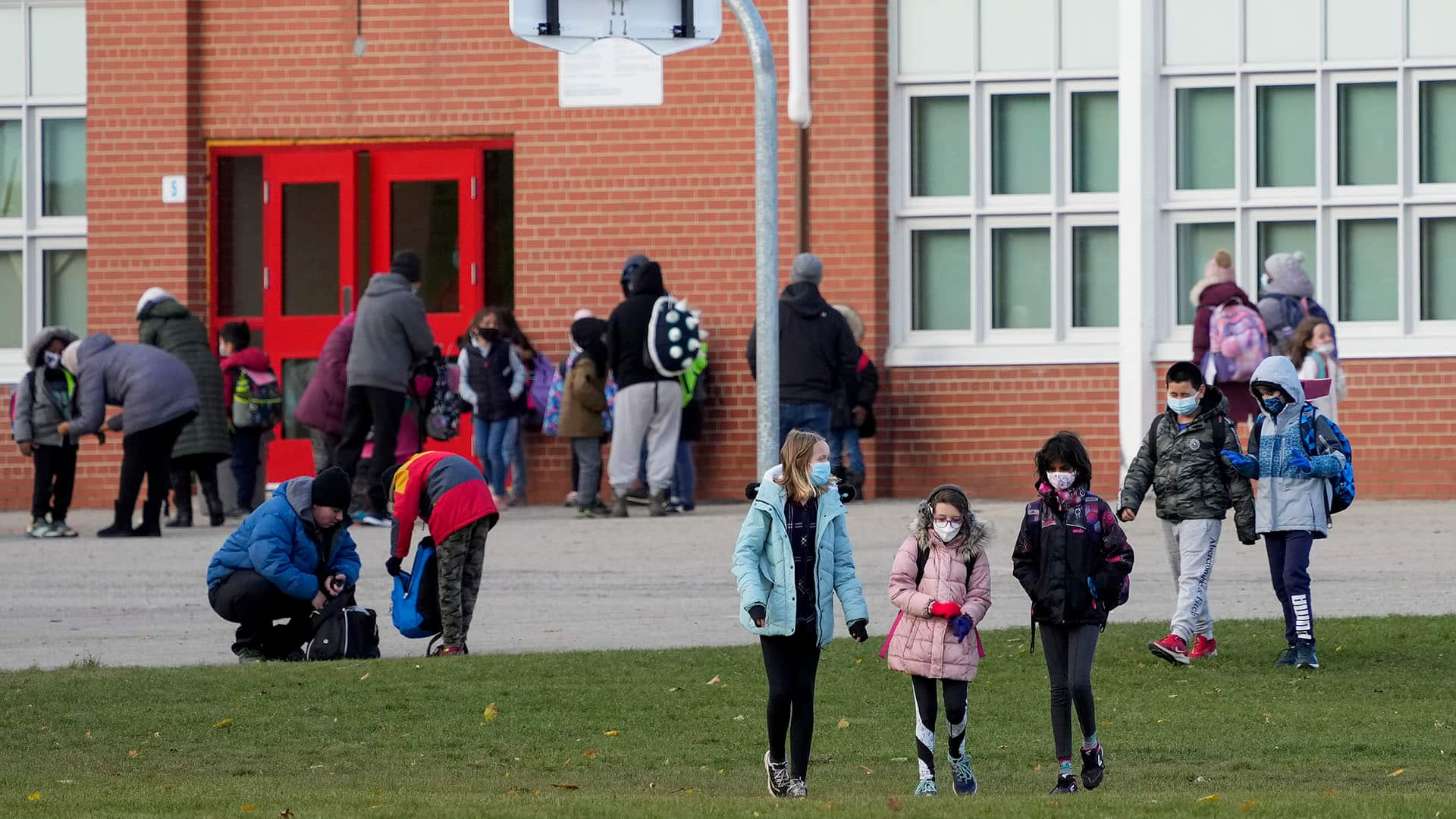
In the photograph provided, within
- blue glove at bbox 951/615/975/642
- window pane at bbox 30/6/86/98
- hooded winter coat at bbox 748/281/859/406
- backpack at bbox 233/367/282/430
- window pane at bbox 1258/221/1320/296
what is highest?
window pane at bbox 30/6/86/98

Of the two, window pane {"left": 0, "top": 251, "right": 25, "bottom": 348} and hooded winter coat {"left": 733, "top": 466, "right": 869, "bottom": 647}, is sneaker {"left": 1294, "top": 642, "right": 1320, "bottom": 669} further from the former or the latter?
window pane {"left": 0, "top": 251, "right": 25, "bottom": 348}

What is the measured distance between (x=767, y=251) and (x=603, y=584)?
232cm

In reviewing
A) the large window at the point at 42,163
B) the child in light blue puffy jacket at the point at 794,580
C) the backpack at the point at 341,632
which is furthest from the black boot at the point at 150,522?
the child in light blue puffy jacket at the point at 794,580

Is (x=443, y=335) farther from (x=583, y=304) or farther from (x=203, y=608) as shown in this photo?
(x=203, y=608)

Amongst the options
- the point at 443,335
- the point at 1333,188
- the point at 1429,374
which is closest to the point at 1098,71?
the point at 1333,188

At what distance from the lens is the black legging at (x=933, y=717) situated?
24.8 ft

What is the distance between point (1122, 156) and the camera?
17.8 meters

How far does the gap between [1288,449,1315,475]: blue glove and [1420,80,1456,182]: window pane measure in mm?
8441

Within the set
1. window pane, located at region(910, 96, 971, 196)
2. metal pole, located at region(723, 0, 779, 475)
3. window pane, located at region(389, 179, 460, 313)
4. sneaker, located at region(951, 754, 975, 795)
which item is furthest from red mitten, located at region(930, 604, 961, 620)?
window pane, located at region(389, 179, 460, 313)

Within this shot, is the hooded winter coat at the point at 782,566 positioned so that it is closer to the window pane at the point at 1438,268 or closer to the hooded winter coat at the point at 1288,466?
the hooded winter coat at the point at 1288,466

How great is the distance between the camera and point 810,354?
51.6 feet

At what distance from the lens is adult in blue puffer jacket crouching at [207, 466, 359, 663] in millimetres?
10516

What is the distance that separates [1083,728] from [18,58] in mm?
14558

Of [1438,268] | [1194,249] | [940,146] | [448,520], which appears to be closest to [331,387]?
[940,146]
